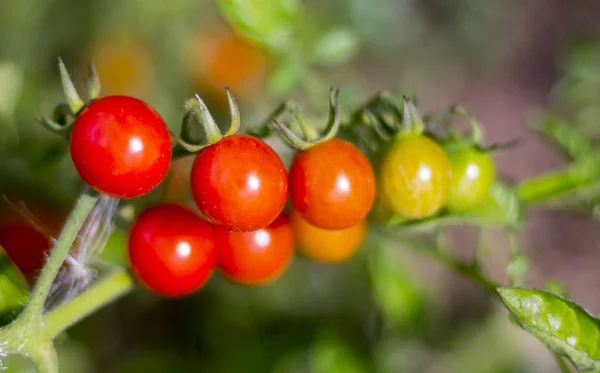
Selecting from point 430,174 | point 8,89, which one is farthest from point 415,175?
point 8,89

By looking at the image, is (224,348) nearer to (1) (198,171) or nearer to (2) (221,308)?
(2) (221,308)

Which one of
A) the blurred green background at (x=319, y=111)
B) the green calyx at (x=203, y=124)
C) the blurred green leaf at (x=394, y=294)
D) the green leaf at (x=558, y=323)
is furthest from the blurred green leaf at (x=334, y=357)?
the green calyx at (x=203, y=124)

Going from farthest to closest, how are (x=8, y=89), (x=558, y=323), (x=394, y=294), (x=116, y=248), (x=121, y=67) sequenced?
1. (x=121, y=67)
2. (x=394, y=294)
3. (x=8, y=89)
4. (x=116, y=248)
5. (x=558, y=323)

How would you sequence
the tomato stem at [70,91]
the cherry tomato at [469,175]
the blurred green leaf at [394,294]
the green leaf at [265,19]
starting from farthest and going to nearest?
the blurred green leaf at [394,294], the green leaf at [265,19], the cherry tomato at [469,175], the tomato stem at [70,91]

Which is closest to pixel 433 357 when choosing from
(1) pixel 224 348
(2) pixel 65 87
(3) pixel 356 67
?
(1) pixel 224 348

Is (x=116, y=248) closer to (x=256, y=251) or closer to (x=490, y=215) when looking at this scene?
(x=256, y=251)

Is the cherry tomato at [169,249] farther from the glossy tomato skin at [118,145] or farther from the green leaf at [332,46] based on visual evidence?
the green leaf at [332,46]

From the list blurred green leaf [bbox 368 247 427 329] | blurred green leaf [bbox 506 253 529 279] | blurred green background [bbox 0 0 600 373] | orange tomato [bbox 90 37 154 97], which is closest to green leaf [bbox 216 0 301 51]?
blurred green background [bbox 0 0 600 373]
